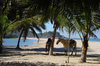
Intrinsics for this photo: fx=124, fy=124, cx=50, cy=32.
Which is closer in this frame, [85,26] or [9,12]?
[85,26]

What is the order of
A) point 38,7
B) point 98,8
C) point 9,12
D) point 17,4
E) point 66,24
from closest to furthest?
point 98,8, point 66,24, point 38,7, point 17,4, point 9,12

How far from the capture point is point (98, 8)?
6688 millimetres

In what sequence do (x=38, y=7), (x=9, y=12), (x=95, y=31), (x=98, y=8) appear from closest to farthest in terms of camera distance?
(x=98, y=8) → (x=95, y=31) → (x=38, y=7) → (x=9, y=12)

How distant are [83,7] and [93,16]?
2.88 ft

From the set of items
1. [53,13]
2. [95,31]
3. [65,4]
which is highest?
[65,4]

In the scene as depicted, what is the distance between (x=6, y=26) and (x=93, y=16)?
696 cm

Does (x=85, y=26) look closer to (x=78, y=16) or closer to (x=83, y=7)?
(x=78, y=16)

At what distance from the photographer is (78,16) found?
23.9 feet

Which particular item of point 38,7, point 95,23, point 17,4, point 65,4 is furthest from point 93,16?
point 17,4

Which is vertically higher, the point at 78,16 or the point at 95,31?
the point at 78,16

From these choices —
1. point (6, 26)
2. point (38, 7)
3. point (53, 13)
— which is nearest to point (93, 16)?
point (53, 13)

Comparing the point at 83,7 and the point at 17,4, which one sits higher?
the point at 17,4

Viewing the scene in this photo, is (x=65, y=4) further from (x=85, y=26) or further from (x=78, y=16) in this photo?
(x=85, y=26)

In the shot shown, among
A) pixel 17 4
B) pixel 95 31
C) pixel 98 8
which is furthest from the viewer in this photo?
pixel 17 4
